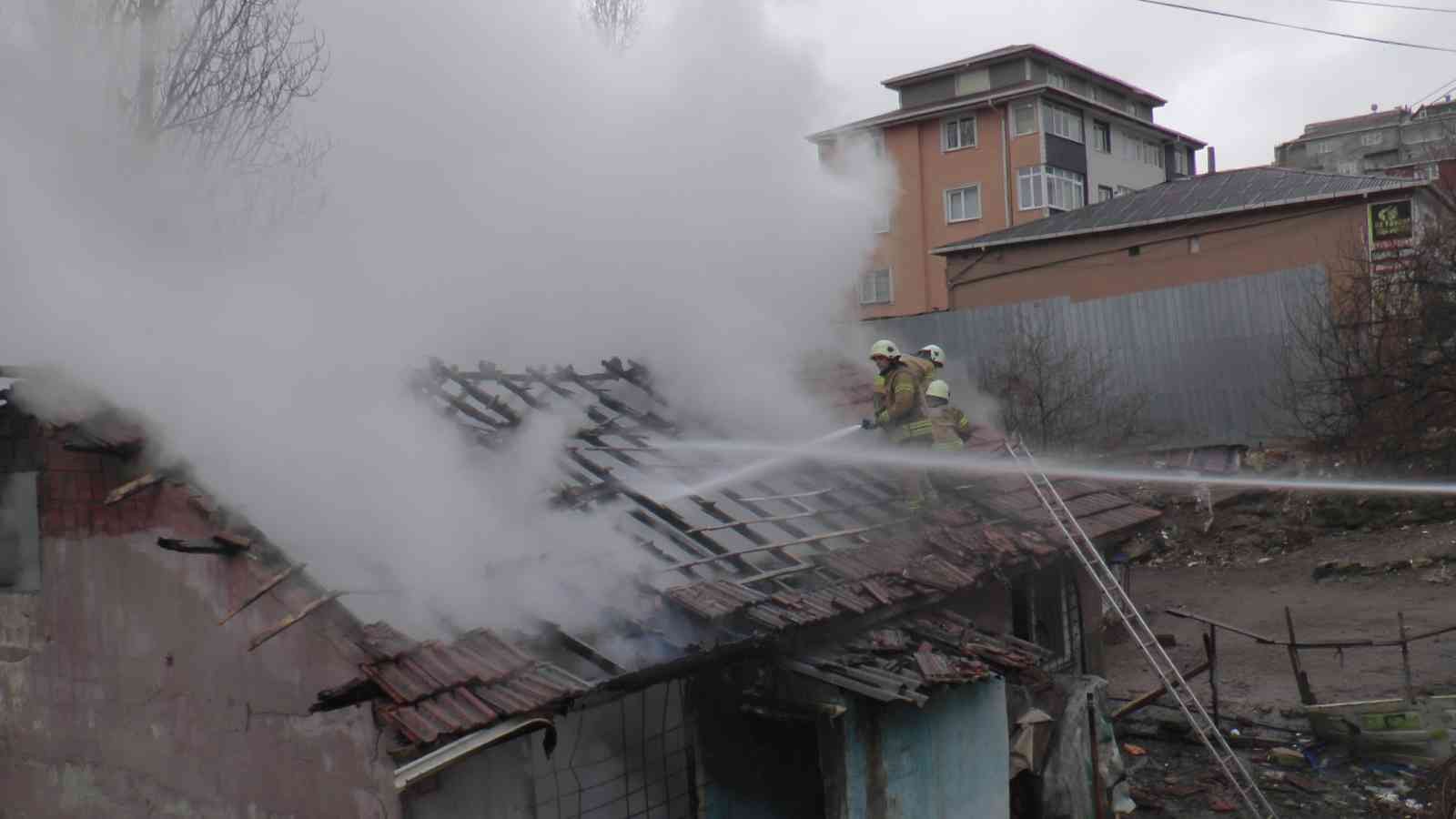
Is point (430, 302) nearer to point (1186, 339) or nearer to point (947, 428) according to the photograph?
point (947, 428)

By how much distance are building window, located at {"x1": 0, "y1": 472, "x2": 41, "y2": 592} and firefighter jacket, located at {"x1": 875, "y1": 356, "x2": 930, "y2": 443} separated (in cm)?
556

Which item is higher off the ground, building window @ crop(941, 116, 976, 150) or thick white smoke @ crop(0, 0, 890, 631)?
building window @ crop(941, 116, 976, 150)

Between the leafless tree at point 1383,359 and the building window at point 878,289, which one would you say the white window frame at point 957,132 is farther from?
the leafless tree at point 1383,359

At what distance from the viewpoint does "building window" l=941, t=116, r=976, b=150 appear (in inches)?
1423

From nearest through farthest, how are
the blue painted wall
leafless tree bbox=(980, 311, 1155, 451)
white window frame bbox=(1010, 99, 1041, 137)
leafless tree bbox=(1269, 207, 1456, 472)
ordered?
1. the blue painted wall
2. leafless tree bbox=(1269, 207, 1456, 472)
3. leafless tree bbox=(980, 311, 1155, 451)
4. white window frame bbox=(1010, 99, 1041, 137)

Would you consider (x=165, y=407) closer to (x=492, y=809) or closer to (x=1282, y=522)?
(x=492, y=809)

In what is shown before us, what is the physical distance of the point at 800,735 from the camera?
7.11m

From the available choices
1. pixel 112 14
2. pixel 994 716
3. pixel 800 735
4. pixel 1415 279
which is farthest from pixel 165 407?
pixel 1415 279

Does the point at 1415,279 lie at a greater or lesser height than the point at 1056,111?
lesser

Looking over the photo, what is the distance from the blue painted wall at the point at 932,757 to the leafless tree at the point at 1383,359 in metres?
15.4

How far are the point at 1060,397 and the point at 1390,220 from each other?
7265 mm

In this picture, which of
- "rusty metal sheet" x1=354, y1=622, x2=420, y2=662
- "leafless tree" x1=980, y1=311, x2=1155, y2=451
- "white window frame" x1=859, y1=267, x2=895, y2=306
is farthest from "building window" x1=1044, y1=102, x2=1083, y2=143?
"rusty metal sheet" x1=354, y1=622, x2=420, y2=662

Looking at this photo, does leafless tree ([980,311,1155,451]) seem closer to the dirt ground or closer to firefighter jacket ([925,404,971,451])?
the dirt ground

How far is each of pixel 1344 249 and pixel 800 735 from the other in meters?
19.2
